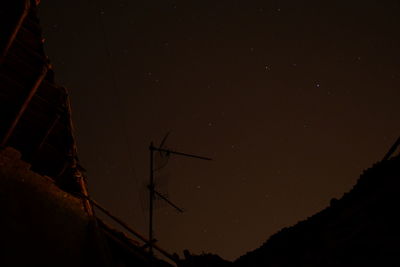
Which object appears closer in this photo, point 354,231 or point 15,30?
point 354,231

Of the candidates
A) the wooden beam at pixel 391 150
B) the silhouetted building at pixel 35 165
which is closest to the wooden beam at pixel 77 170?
the silhouetted building at pixel 35 165

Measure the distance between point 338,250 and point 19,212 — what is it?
5122 mm

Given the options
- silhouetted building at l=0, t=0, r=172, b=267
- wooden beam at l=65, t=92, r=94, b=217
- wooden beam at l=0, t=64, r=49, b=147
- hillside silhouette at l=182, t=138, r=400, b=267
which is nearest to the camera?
hillside silhouette at l=182, t=138, r=400, b=267

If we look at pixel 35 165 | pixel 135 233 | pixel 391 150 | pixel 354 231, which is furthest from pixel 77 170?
pixel 391 150

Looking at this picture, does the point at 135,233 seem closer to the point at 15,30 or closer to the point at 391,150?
the point at 15,30

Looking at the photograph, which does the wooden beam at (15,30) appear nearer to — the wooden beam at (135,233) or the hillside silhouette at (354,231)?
the wooden beam at (135,233)

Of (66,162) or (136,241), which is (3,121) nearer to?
(66,162)

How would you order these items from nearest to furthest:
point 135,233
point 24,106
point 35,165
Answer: point 24,106, point 35,165, point 135,233

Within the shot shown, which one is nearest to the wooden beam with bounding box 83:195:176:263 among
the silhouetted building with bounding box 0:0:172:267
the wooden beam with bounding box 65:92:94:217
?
the wooden beam with bounding box 65:92:94:217

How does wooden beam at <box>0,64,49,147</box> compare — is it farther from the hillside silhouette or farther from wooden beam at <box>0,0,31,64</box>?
the hillside silhouette

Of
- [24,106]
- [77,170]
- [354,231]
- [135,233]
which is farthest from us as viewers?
[135,233]

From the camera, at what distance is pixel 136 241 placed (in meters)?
9.24

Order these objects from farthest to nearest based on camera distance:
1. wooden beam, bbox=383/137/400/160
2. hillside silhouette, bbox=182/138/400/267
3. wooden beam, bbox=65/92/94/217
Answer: wooden beam, bbox=65/92/94/217
wooden beam, bbox=383/137/400/160
hillside silhouette, bbox=182/138/400/267

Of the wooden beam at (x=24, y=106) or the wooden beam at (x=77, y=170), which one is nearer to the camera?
the wooden beam at (x=24, y=106)
